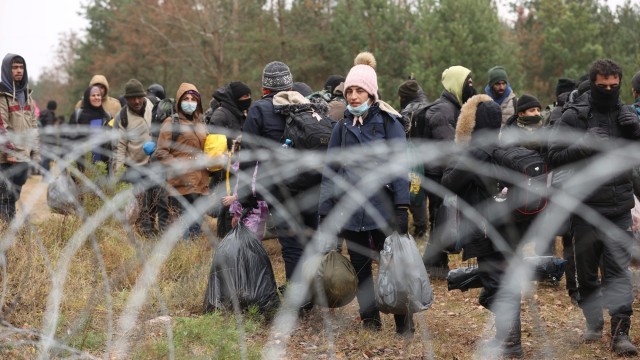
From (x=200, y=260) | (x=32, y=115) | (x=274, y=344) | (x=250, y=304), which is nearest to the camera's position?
(x=274, y=344)

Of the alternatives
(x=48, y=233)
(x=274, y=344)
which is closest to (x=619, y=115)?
(x=274, y=344)

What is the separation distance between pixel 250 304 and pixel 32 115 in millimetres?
3437

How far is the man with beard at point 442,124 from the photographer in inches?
273

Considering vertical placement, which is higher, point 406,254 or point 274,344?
point 406,254

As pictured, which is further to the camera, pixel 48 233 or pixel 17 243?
pixel 48 233

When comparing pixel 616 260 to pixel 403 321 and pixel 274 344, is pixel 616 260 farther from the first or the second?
pixel 274 344

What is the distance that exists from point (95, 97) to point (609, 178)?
664 cm

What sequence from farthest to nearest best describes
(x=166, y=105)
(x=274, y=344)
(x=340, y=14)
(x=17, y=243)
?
(x=340, y=14)
(x=166, y=105)
(x=17, y=243)
(x=274, y=344)

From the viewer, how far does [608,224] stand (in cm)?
519

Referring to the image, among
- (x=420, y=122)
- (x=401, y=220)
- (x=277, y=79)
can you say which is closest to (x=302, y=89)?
(x=420, y=122)

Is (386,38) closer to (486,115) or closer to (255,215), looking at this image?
(255,215)

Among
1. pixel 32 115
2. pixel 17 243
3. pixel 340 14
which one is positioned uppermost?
pixel 340 14

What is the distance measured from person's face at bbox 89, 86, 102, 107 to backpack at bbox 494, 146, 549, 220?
6.16 meters

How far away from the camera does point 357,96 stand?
5.40 metres
